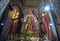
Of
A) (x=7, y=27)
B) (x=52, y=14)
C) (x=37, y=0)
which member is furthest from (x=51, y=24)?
(x=7, y=27)

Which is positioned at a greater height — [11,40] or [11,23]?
[11,23]

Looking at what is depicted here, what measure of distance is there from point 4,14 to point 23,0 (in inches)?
40.3

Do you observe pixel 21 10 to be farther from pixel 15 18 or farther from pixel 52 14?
pixel 52 14

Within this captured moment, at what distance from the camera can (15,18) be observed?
376 inches

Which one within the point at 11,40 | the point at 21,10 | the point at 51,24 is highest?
the point at 21,10

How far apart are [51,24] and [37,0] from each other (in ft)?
3.99

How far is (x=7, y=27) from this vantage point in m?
9.40

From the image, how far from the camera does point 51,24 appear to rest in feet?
30.5

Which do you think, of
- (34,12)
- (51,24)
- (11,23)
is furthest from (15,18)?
(51,24)

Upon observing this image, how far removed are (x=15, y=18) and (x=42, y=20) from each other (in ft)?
3.80

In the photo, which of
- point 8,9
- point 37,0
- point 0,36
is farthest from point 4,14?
point 37,0

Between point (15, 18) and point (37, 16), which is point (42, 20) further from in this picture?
point (15, 18)

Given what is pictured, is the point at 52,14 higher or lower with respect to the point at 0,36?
higher

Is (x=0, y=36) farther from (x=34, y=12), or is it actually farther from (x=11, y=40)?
(x=34, y=12)
